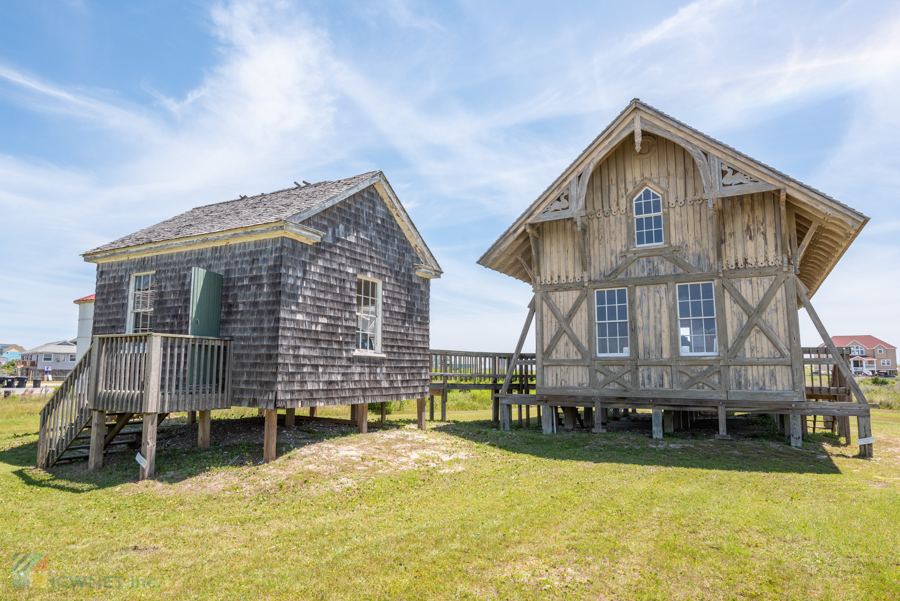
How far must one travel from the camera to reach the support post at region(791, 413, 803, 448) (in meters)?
13.6

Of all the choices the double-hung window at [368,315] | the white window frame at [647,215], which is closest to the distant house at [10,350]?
the double-hung window at [368,315]

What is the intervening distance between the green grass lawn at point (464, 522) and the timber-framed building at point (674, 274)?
1848 millimetres

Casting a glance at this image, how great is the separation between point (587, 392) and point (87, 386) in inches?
492

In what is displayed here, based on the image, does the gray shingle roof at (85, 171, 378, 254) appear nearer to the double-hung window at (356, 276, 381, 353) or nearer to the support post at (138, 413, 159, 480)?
the double-hung window at (356, 276, 381, 353)

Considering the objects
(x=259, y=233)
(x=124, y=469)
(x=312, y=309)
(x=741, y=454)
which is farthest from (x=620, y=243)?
(x=124, y=469)

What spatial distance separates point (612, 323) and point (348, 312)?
748 centimetres

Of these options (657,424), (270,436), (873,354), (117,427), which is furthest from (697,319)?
(873,354)

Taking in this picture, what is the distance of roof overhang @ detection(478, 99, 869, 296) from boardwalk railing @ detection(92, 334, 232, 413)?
28.4 feet

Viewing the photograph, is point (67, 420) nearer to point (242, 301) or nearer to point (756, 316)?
point (242, 301)

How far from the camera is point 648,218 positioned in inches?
619

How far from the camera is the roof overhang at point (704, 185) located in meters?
Answer: 13.4

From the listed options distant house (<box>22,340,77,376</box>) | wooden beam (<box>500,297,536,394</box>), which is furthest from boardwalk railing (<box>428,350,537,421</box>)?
distant house (<box>22,340,77,376</box>)

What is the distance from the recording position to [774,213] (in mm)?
14227

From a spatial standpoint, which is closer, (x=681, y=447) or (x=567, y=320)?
(x=681, y=447)
